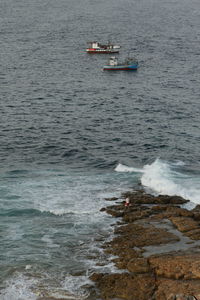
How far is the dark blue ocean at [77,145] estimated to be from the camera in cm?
4453

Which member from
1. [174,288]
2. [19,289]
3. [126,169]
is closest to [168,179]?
[126,169]

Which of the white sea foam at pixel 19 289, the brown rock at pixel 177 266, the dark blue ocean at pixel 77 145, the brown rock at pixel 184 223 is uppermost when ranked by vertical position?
the brown rock at pixel 177 266

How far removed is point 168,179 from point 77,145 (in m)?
18.2

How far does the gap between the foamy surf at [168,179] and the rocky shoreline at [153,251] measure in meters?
1.99

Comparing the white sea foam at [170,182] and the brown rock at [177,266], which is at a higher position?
the brown rock at [177,266]

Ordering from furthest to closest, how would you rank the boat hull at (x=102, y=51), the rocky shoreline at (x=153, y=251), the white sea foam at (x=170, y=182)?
the boat hull at (x=102, y=51)
the white sea foam at (x=170, y=182)
the rocky shoreline at (x=153, y=251)

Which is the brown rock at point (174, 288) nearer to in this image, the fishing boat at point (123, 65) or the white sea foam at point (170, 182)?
the white sea foam at point (170, 182)

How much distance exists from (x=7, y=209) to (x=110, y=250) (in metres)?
13.9

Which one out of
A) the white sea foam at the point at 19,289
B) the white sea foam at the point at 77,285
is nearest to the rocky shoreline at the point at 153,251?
the white sea foam at the point at 77,285

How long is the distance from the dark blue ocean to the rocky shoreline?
151cm

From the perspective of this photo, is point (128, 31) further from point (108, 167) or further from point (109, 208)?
point (109, 208)

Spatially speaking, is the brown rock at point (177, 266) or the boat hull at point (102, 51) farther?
the boat hull at point (102, 51)

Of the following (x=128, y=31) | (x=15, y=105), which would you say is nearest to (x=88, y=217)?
(x=15, y=105)

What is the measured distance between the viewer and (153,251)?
4375 centimetres
